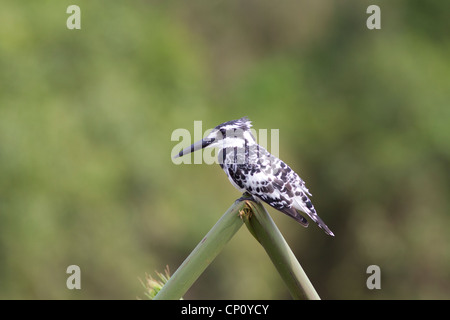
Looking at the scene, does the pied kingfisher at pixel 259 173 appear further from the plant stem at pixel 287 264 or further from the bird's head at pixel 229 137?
the plant stem at pixel 287 264

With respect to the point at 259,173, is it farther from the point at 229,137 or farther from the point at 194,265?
the point at 194,265

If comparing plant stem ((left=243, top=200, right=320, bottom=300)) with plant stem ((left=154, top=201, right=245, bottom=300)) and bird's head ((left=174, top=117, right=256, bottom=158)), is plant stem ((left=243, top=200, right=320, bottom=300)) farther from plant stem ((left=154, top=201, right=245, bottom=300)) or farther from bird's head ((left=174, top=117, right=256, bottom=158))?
bird's head ((left=174, top=117, right=256, bottom=158))

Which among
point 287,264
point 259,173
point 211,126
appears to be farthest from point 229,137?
point 211,126

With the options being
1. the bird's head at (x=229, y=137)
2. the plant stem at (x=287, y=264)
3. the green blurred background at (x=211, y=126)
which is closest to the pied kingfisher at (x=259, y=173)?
the bird's head at (x=229, y=137)

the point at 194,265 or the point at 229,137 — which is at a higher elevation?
the point at 229,137

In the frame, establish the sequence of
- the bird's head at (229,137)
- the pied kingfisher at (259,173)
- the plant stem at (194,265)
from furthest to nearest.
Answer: the pied kingfisher at (259,173)
the bird's head at (229,137)
the plant stem at (194,265)

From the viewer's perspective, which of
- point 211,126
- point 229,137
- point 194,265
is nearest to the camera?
point 194,265
